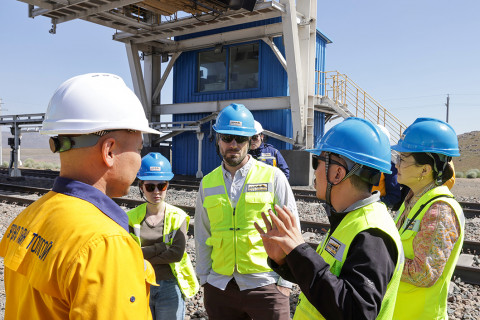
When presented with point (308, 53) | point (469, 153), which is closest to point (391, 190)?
point (308, 53)

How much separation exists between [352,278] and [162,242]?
2019mm

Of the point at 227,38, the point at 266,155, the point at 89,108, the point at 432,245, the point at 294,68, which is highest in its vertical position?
the point at 227,38

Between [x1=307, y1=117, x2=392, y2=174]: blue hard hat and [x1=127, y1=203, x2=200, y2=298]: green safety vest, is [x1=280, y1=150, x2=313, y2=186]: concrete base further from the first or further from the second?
[x1=307, y1=117, x2=392, y2=174]: blue hard hat

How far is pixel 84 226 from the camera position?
1198 millimetres

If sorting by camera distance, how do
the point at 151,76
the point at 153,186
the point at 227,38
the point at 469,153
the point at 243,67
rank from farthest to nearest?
the point at 469,153, the point at 151,76, the point at 243,67, the point at 227,38, the point at 153,186

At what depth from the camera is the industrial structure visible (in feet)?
50.0

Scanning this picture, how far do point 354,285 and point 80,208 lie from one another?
1.13m

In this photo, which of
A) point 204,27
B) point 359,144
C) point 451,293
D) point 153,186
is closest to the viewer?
point 359,144

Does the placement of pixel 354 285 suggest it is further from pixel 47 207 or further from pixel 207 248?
pixel 207 248

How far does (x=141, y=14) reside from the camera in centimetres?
1758

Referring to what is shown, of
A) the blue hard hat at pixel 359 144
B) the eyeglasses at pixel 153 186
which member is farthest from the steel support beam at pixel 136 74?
the blue hard hat at pixel 359 144

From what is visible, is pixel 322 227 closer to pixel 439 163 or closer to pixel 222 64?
pixel 439 163

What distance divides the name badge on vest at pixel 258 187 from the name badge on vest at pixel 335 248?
1.26 meters

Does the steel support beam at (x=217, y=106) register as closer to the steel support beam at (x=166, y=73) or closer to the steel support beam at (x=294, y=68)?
the steel support beam at (x=166, y=73)
